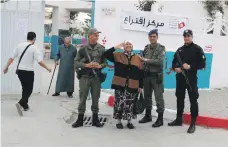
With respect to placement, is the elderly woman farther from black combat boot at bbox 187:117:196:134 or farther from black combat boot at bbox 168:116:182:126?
black combat boot at bbox 187:117:196:134

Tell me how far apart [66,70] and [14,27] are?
5.66 ft

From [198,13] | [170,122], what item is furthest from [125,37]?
[198,13]

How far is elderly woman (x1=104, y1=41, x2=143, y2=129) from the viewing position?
21.8ft

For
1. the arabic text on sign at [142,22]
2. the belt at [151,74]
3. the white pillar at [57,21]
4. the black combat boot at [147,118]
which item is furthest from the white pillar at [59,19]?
the belt at [151,74]

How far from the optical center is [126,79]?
22.0 ft

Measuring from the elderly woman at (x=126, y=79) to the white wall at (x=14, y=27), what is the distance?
3.69 m

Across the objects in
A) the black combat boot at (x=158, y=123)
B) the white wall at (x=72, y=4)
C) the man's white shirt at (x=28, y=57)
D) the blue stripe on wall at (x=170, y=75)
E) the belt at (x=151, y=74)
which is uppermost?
the white wall at (x=72, y=4)

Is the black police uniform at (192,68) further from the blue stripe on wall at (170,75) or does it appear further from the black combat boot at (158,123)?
the blue stripe on wall at (170,75)

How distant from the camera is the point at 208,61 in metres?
11.5

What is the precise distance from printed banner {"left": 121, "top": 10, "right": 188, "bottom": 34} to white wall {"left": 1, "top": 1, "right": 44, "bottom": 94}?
227 cm

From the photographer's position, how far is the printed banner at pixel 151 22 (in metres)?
10.1

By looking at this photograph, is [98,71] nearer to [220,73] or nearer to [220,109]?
[220,109]

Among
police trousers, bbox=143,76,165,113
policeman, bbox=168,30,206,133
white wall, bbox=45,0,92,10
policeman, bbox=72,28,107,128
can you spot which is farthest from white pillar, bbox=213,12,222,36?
white wall, bbox=45,0,92,10

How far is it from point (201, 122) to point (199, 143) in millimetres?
1285
